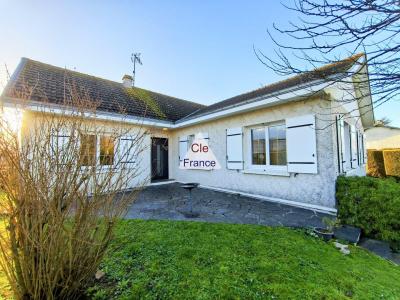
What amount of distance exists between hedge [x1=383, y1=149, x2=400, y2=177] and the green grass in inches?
393

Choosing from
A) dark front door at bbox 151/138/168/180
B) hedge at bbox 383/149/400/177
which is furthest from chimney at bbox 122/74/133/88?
hedge at bbox 383/149/400/177

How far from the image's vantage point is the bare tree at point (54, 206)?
1724 millimetres

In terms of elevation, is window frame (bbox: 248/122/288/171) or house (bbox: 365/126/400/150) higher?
house (bbox: 365/126/400/150)

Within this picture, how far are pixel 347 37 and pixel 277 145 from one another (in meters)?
4.37

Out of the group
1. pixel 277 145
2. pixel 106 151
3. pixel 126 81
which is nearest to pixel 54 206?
pixel 106 151

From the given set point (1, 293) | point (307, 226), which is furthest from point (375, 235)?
point (1, 293)

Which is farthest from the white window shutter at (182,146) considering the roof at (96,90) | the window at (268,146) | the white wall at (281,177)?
the window at (268,146)

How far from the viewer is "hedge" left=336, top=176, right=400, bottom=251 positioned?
3.67 metres

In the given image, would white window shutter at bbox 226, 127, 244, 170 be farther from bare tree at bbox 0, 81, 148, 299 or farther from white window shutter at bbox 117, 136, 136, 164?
bare tree at bbox 0, 81, 148, 299

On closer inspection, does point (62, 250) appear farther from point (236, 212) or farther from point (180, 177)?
point (180, 177)

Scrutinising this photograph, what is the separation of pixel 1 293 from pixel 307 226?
16.0 ft

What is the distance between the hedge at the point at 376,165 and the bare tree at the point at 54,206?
567 inches

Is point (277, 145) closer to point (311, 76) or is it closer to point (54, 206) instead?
point (311, 76)

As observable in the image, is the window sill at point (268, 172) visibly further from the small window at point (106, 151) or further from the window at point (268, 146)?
the small window at point (106, 151)
